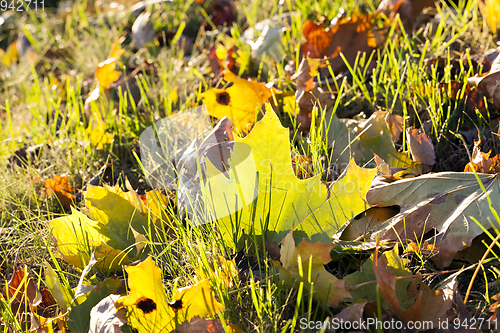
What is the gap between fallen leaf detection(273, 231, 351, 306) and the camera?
2.93 feet

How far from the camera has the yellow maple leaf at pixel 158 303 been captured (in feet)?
2.88

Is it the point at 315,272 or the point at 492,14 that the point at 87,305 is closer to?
the point at 315,272

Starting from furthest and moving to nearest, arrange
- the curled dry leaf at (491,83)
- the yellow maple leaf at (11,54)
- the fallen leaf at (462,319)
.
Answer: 1. the yellow maple leaf at (11,54)
2. the curled dry leaf at (491,83)
3. the fallen leaf at (462,319)

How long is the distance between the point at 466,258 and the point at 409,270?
0.20 meters

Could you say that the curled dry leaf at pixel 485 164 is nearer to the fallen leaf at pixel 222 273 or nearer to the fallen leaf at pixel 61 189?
the fallen leaf at pixel 222 273

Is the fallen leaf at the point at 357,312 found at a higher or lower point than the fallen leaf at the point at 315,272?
lower

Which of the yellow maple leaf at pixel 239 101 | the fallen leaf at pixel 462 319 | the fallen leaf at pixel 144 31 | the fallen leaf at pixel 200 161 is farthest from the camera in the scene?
the fallen leaf at pixel 144 31

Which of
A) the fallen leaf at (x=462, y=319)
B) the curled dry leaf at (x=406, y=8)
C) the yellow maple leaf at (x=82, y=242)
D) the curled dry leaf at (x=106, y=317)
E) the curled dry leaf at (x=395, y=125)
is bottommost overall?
the fallen leaf at (x=462, y=319)

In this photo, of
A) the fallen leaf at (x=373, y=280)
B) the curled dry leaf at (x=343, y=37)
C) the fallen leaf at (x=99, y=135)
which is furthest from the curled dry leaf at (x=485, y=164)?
the fallen leaf at (x=99, y=135)

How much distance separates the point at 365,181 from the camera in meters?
0.98

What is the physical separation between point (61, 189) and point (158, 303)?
81cm

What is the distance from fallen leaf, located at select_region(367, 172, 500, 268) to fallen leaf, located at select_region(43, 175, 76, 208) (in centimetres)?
112

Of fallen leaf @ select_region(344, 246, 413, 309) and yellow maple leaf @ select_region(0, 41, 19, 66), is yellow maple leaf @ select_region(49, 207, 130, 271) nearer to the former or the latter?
fallen leaf @ select_region(344, 246, 413, 309)

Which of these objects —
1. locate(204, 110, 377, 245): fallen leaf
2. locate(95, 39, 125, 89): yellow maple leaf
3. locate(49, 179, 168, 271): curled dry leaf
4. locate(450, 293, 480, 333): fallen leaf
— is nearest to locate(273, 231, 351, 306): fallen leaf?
locate(204, 110, 377, 245): fallen leaf
